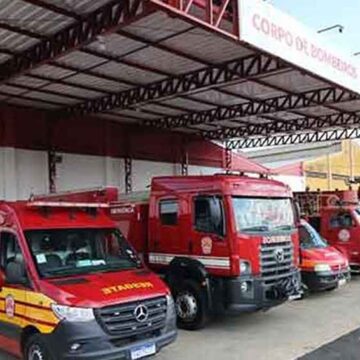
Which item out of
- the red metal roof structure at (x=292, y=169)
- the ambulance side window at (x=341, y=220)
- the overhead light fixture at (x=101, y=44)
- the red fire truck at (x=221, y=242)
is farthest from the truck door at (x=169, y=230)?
the red metal roof structure at (x=292, y=169)

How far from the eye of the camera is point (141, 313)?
278 inches

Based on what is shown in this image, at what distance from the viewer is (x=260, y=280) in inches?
394

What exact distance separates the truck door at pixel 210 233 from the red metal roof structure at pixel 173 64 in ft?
10.3

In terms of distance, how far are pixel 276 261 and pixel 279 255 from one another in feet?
0.54

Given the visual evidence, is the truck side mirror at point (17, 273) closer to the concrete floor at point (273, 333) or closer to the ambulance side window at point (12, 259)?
the ambulance side window at point (12, 259)

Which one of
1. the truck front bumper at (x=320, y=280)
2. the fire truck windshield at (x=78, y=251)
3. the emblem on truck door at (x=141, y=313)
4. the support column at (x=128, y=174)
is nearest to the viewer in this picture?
the emblem on truck door at (x=141, y=313)

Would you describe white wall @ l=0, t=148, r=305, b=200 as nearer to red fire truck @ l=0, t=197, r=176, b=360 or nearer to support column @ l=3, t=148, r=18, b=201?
support column @ l=3, t=148, r=18, b=201

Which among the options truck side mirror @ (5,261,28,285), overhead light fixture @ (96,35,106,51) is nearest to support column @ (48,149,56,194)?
Result: overhead light fixture @ (96,35,106,51)

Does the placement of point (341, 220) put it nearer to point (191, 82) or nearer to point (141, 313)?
point (191, 82)

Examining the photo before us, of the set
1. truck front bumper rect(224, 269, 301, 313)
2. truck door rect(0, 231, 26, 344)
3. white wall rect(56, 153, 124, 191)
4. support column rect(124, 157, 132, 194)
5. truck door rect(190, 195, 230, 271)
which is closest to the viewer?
truck door rect(0, 231, 26, 344)

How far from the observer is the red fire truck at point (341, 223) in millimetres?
16406

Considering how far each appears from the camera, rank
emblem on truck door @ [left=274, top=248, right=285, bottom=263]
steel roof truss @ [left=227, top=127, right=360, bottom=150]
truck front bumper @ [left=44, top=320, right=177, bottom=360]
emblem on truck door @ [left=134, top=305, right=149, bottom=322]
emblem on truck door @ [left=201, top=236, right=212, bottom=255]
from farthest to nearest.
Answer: steel roof truss @ [left=227, top=127, right=360, bottom=150], emblem on truck door @ [left=274, top=248, right=285, bottom=263], emblem on truck door @ [left=201, top=236, right=212, bottom=255], emblem on truck door @ [left=134, top=305, right=149, bottom=322], truck front bumper @ [left=44, top=320, right=177, bottom=360]

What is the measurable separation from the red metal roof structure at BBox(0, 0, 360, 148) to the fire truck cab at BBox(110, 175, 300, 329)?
9.77 feet

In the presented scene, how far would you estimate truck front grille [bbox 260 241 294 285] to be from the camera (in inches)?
400
